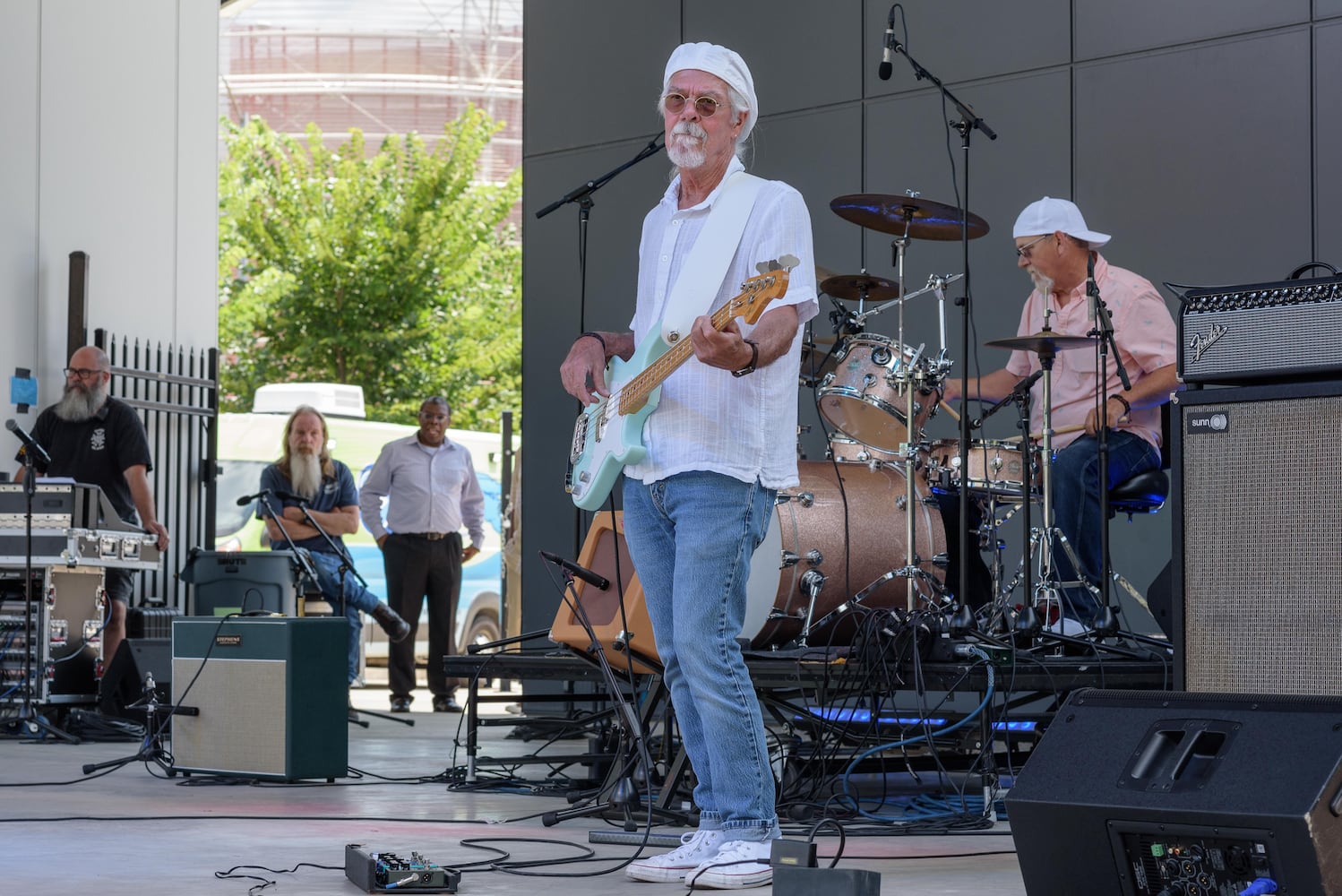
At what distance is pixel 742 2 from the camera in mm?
9109

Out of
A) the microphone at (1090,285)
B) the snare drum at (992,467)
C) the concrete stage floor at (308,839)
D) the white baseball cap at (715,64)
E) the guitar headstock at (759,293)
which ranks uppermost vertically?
the white baseball cap at (715,64)

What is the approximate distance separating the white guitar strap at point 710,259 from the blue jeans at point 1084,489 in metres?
2.60

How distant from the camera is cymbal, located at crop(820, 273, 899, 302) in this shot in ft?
20.9

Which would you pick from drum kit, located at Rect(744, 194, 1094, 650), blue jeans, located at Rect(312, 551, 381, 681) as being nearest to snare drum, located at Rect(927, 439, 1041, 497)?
drum kit, located at Rect(744, 194, 1094, 650)

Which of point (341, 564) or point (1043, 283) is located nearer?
point (1043, 283)

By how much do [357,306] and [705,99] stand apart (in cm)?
1555

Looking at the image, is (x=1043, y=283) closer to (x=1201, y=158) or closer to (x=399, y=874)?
(x=1201, y=158)

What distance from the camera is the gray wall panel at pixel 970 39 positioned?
787cm

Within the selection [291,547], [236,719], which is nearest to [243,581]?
[291,547]

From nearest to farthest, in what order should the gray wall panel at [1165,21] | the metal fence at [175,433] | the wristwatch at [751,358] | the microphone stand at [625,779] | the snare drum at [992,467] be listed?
the wristwatch at [751,358] < the microphone stand at [625,779] < the snare drum at [992,467] < the gray wall panel at [1165,21] < the metal fence at [175,433]

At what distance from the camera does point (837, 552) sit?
5906 millimetres

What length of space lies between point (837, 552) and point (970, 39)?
3384mm

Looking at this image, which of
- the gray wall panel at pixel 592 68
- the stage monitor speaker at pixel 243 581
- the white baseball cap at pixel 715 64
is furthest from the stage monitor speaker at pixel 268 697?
the gray wall panel at pixel 592 68

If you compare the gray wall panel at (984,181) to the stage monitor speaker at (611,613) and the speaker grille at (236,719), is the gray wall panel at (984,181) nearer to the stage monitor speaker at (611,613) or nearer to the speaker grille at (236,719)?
the stage monitor speaker at (611,613)
